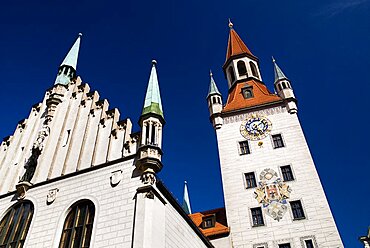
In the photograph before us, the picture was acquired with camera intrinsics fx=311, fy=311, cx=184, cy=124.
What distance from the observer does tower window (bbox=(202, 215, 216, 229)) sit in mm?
22625

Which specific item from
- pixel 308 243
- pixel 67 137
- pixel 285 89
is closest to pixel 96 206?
pixel 67 137

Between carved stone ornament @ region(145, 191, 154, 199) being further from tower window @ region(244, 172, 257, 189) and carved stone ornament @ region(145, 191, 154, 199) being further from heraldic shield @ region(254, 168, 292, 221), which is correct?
tower window @ region(244, 172, 257, 189)

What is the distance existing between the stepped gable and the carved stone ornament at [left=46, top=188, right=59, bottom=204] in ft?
2.68

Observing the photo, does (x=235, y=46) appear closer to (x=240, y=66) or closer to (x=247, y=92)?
(x=240, y=66)

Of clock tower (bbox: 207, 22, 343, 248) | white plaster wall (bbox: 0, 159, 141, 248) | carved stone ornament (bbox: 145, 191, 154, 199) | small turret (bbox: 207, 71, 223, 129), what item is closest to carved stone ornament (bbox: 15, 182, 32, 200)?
white plaster wall (bbox: 0, 159, 141, 248)

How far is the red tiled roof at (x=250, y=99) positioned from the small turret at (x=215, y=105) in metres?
0.70

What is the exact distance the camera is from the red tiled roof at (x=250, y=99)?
2840cm

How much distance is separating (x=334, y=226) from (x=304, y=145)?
21.6ft

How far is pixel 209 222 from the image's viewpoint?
22.9 m

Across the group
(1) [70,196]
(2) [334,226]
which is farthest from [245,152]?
(1) [70,196]

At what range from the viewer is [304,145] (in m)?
23.8

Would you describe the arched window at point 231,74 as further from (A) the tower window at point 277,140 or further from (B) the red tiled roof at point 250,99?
(A) the tower window at point 277,140

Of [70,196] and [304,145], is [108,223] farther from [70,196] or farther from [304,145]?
[304,145]

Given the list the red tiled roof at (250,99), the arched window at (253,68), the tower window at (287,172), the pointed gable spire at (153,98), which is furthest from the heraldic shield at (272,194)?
the arched window at (253,68)
